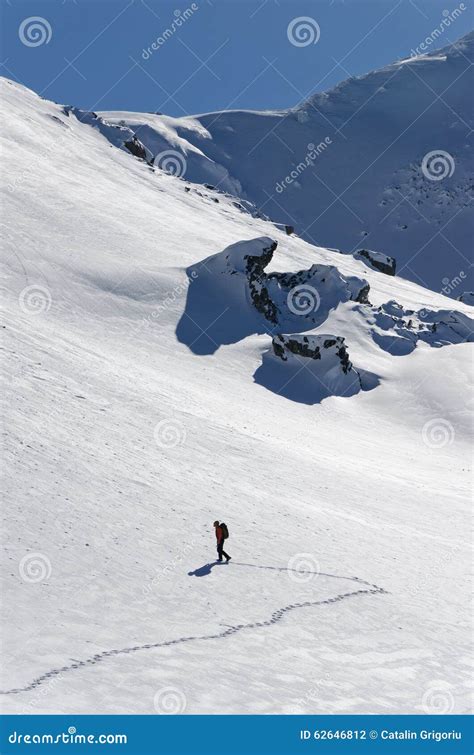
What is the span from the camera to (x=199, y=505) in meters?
18.9

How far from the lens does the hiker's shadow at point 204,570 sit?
15093 millimetres

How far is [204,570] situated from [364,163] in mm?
163231

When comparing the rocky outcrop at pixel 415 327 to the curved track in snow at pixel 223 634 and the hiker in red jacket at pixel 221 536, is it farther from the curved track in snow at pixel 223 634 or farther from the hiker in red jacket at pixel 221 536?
the hiker in red jacket at pixel 221 536

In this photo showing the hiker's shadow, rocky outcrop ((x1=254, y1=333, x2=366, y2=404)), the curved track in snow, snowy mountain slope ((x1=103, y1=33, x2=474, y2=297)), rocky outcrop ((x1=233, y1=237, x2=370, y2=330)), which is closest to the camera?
the curved track in snow

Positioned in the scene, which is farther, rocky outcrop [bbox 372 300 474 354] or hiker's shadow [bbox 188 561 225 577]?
rocky outcrop [bbox 372 300 474 354]

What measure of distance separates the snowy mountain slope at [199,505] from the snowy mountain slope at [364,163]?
284 feet

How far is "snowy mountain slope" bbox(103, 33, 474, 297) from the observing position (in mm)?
139750

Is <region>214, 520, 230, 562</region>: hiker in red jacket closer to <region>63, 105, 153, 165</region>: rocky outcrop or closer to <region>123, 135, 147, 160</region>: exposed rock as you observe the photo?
<region>63, 105, 153, 165</region>: rocky outcrop

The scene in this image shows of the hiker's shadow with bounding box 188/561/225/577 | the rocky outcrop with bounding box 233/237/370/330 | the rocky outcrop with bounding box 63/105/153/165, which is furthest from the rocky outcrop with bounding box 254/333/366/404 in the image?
the rocky outcrop with bounding box 63/105/153/165

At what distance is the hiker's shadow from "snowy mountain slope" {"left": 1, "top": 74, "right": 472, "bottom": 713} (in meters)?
0.06

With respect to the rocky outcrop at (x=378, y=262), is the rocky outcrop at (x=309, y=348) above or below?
below

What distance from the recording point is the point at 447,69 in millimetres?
198000

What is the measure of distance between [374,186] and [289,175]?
60.8 feet

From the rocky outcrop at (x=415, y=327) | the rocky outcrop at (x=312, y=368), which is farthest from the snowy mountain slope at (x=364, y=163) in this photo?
the rocky outcrop at (x=312, y=368)
